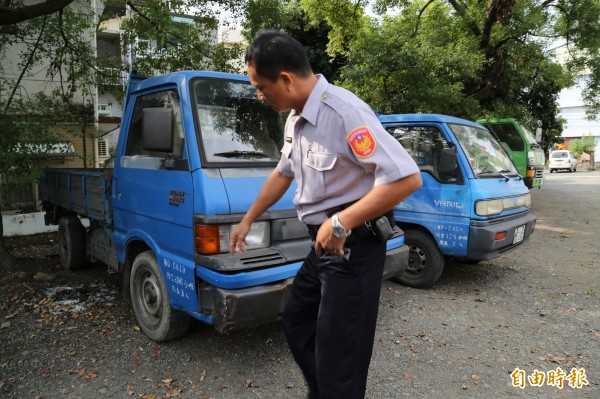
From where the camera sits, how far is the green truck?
423 inches

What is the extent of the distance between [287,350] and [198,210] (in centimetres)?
143

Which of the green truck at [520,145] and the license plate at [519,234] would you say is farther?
the green truck at [520,145]

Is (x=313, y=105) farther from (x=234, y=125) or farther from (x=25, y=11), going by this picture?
(x=25, y=11)

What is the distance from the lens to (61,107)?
6.46 m

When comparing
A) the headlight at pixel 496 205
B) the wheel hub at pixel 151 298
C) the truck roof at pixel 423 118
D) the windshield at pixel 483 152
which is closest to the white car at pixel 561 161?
the windshield at pixel 483 152

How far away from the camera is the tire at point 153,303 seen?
127 inches

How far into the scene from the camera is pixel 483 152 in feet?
16.2

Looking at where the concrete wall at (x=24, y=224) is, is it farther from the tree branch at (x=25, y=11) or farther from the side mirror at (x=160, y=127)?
the side mirror at (x=160, y=127)

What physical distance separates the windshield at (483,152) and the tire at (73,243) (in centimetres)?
481

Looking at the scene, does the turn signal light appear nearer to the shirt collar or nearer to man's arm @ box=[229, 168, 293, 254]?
man's arm @ box=[229, 168, 293, 254]

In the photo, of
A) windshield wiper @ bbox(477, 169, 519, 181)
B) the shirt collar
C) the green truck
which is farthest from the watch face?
the green truck

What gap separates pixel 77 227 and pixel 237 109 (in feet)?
10.9

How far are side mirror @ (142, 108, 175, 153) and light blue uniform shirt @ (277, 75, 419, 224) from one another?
1380mm

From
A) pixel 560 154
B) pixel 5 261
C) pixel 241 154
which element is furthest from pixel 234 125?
pixel 560 154
